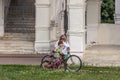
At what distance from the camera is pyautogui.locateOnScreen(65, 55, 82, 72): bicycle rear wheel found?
1883 centimetres

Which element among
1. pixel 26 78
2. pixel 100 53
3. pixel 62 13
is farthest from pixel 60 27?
pixel 26 78

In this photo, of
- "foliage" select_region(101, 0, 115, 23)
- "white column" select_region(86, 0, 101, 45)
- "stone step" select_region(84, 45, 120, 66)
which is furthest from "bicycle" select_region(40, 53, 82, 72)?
"foliage" select_region(101, 0, 115, 23)

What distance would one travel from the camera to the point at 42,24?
2848cm

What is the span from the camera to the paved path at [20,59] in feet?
75.6

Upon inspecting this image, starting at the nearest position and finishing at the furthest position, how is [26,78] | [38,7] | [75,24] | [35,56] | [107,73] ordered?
[26,78] → [107,73] → [75,24] → [35,56] → [38,7]

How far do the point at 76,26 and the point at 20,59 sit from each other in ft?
12.8

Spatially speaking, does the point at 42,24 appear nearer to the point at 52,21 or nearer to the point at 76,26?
the point at 52,21

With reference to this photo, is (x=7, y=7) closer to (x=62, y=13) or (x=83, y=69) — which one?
(x=62, y=13)

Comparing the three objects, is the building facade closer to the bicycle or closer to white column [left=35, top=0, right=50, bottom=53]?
white column [left=35, top=0, right=50, bottom=53]

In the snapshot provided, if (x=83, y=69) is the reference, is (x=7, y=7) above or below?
above

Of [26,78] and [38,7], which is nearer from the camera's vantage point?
[26,78]

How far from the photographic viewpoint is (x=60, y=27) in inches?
1150

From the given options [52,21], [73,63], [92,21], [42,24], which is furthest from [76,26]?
[92,21]

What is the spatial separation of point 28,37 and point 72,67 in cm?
1137
